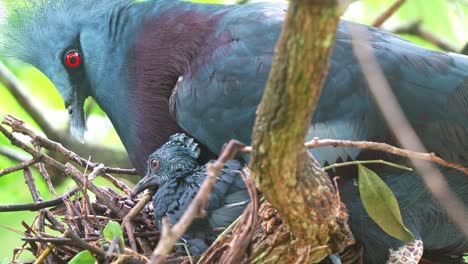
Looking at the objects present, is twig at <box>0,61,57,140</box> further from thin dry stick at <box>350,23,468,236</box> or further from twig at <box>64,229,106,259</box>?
thin dry stick at <box>350,23,468,236</box>

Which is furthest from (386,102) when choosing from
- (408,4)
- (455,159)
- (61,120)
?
(61,120)

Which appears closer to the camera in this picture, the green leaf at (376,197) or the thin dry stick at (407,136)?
the green leaf at (376,197)

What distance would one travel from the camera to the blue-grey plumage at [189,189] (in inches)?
140

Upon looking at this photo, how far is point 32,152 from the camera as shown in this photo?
383cm

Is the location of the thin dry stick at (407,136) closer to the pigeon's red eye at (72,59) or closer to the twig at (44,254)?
the twig at (44,254)

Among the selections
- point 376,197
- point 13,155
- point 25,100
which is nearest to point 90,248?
point 376,197

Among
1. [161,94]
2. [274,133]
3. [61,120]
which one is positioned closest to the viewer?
[274,133]

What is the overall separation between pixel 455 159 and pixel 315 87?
167 centimetres

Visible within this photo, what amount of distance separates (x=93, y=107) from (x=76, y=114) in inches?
37.3

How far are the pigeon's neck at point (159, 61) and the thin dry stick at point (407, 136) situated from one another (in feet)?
3.14

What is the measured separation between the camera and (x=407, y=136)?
→ 10.8 feet

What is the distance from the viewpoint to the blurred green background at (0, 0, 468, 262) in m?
4.54

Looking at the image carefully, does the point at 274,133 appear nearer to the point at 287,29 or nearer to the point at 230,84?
the point at 287,29

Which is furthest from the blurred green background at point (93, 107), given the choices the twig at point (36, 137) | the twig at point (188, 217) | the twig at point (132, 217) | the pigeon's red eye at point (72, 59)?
the twig at point (188, 217)
